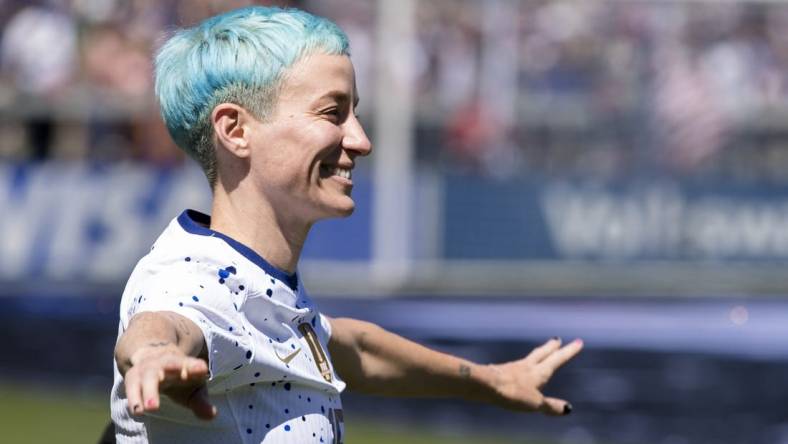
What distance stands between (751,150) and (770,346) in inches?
86.0

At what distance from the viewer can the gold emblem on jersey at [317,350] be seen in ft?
9.15

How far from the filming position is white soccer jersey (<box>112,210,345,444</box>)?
247 centimetres

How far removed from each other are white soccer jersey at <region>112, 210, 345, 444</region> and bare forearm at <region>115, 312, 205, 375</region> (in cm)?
4

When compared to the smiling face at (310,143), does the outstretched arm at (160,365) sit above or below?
below

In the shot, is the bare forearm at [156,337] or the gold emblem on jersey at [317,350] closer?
the bare forearm at [156,337]

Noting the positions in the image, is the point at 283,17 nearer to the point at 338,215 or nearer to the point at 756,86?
the point at 338,215

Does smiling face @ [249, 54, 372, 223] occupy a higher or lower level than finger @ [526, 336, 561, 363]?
higher

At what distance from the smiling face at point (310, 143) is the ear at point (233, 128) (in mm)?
14

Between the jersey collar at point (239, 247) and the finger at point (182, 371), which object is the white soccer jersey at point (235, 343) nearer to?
the jersey collar at point (239, 247)

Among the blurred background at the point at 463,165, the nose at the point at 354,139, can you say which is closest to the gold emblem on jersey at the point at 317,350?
the nose at the point at 354,139

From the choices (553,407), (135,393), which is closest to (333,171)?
(135,393)

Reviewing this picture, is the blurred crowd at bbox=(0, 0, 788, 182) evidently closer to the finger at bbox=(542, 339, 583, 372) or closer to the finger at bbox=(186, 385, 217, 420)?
the finger at bbox=(542, 339, 583, 372)

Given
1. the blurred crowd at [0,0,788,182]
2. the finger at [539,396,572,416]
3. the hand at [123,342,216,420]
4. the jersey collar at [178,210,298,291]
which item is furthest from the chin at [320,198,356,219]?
the blurred crowd at [0,0,788,182]

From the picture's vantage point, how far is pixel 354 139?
2.76 metres
